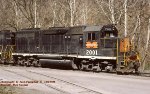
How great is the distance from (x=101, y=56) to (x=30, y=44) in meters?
A: 9.08

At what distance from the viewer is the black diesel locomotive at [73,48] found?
21.5m

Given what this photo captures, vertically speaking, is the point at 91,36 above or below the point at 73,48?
above

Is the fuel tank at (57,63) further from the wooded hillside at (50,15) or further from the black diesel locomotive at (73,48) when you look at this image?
the wooded hillside at (50,15)

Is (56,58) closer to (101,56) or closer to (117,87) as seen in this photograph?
(101,56)

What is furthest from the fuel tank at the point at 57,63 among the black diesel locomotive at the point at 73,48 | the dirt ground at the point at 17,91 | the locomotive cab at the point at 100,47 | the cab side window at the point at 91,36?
the dirt ground at the point at 17,91

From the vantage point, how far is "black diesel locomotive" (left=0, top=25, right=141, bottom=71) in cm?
2153

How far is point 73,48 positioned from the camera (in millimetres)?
24203

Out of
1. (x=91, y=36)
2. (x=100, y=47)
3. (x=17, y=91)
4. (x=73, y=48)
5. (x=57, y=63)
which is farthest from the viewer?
(x=57, y=63)

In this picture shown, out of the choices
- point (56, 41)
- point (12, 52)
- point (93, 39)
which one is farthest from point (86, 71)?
point (12, 52)

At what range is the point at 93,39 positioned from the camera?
22.7 meters

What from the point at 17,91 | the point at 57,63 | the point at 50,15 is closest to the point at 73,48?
the point at 57,63

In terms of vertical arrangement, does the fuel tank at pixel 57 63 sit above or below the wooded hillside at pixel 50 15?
below

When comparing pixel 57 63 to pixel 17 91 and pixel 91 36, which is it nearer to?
pixel 91 36

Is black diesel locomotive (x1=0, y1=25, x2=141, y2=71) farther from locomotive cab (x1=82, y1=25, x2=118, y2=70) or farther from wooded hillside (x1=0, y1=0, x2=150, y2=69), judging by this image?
wooded hillside (x1=0, y1=0, x2=150, y2=69)
